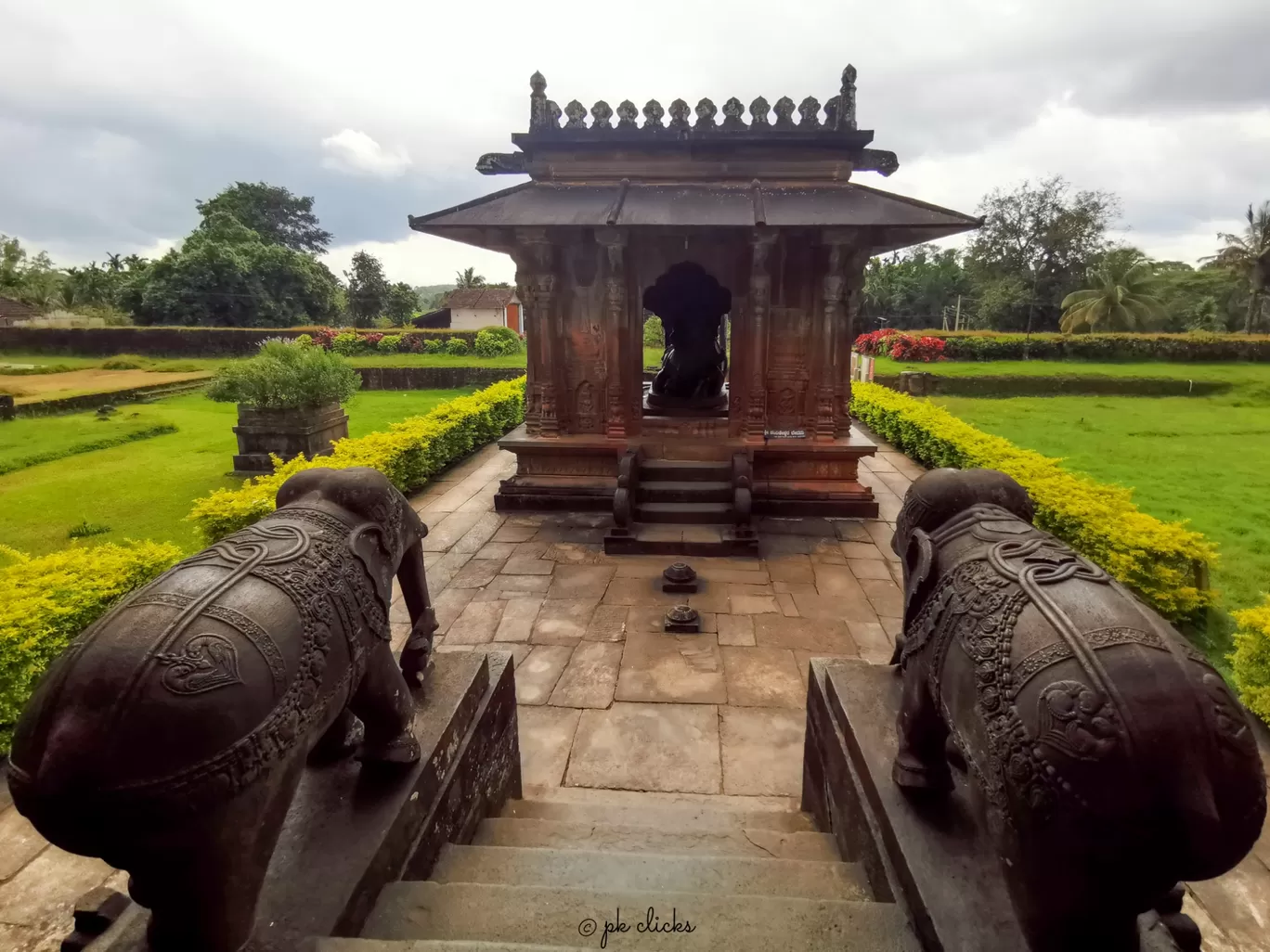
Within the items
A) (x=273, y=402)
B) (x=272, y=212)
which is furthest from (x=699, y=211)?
(x=272, y=212)

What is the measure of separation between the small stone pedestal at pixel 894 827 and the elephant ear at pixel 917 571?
0.56m

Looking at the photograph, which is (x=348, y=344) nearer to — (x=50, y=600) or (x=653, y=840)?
(x=50, y=600)

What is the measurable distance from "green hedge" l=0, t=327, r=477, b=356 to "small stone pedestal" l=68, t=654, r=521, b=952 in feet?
108

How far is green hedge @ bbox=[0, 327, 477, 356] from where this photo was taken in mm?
34125

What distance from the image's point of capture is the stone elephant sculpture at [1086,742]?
132cm

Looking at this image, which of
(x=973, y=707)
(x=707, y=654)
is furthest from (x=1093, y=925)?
(x=707, y=654)

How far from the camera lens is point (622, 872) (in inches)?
96.7

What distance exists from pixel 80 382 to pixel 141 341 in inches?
458

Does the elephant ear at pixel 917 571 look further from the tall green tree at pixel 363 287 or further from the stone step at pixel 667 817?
the tall green tree at pixel 363 287

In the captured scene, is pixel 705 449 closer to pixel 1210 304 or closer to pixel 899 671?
pixel 899 671

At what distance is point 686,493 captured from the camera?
24.9ft

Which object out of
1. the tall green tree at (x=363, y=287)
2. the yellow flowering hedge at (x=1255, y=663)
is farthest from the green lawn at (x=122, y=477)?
the tall green tree at (x=363, y=287)

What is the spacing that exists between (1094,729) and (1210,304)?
53073 millimetres

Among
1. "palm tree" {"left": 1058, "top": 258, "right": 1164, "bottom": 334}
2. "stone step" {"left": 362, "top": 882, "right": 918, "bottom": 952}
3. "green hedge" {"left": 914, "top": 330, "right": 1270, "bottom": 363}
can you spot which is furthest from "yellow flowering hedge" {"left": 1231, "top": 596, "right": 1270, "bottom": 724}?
"palm tree" {"left": 1058, "top": 258, "right": 1164, "bottom": 334}
